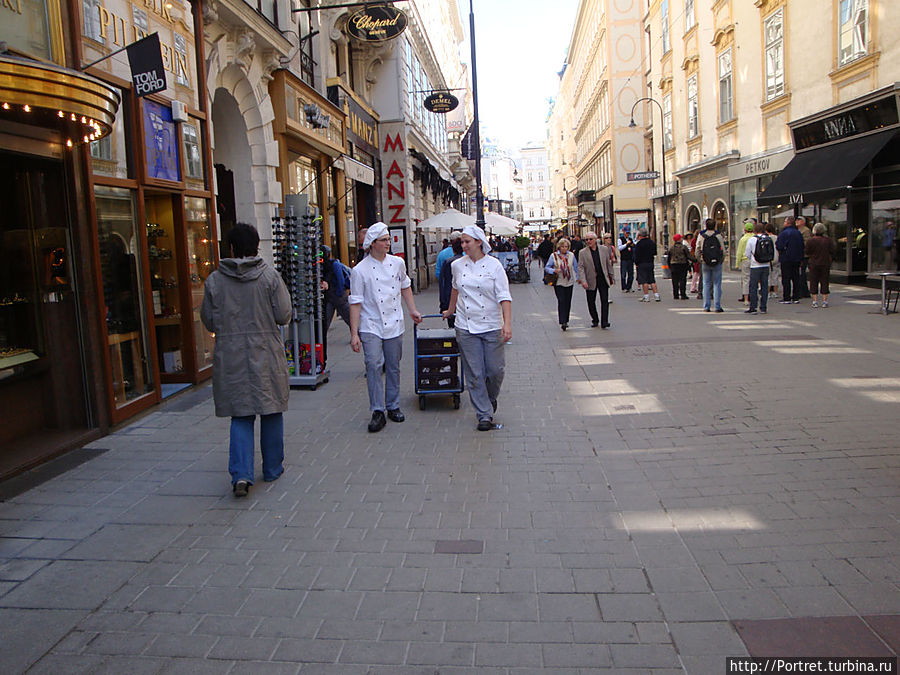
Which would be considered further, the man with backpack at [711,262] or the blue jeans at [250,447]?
the man with backpack at [711,262]

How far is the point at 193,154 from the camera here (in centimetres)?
905

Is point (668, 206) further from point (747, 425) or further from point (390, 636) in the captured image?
point (390, 636)

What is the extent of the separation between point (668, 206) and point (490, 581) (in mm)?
34862

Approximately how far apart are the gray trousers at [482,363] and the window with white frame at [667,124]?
99.1 ft

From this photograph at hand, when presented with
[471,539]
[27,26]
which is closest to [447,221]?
[27,26]

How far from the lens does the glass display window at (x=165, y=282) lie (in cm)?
873

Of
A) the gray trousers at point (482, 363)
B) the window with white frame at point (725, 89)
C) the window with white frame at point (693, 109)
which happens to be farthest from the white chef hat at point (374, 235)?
the window with white frame at point (693, 109)

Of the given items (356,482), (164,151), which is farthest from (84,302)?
(356,482)

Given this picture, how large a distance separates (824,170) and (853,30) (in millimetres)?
3100

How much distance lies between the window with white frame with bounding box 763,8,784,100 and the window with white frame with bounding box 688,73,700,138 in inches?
285

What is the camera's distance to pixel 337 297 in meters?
10.3

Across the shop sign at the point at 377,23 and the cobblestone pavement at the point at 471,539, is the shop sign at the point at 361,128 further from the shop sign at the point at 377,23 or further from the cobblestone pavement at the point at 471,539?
the cobblestone pavement at the point at 471,539

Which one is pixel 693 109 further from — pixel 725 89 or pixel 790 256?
pixel 790 256

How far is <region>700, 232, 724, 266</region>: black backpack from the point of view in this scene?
48.1ft
